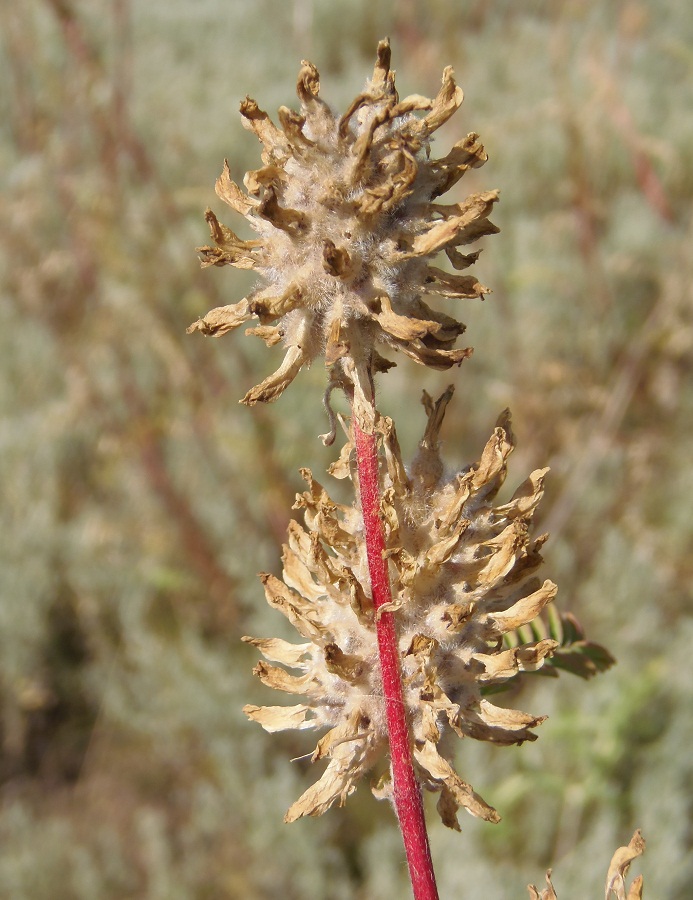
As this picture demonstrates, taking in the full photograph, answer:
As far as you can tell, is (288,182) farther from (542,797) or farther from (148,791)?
(148,791)

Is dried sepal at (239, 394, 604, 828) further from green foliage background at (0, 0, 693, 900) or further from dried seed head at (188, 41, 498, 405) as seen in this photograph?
green foliage background at (0, 0, 693, 900)

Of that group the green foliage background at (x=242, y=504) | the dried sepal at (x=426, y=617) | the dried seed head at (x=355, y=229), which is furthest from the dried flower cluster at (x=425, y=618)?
the green foliage background at (x=242, y=504)

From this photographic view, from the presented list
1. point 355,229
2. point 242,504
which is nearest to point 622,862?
point 355,229

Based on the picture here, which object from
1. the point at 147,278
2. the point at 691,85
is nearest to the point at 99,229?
the point at 147,278

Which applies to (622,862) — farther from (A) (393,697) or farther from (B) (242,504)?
(B) (242,504)

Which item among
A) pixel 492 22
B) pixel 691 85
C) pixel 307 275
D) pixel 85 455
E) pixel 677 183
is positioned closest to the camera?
pixel 307 275
